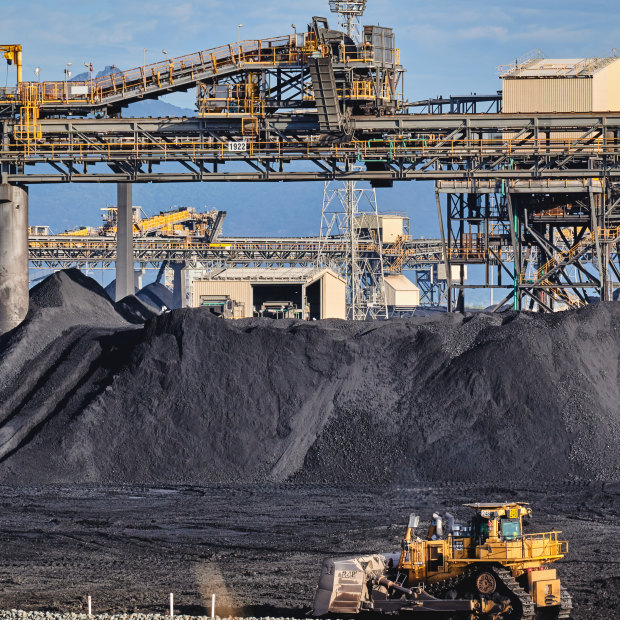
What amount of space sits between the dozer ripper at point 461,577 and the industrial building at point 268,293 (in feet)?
94.3

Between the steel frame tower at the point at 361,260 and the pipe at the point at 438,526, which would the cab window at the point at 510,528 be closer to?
the pipe at the point at 438,526

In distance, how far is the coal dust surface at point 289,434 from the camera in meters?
23.9

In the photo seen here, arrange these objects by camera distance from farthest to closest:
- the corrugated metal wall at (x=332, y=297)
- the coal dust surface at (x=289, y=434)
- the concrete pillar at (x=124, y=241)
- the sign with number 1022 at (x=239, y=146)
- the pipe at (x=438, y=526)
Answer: the concrete pillar at (x=124, y=241) < the corrugated metal wall at (x=332, y=297) < the sign with number 1022 at (x=239, y=146) < the coal dust surface at (x=289, y=434) < the pipe at (x=438, y=526)

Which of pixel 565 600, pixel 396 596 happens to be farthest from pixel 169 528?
pixel 565 600

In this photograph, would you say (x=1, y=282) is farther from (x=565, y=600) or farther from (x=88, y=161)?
(x=565, y=600)

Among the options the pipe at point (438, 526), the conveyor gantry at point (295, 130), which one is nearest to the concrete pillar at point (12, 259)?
the conveyor gantry at point (295, 130)

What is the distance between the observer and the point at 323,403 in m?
31.2

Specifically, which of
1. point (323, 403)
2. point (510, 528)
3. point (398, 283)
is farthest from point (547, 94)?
point (398, 283)

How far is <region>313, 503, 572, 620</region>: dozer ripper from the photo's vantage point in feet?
53.6

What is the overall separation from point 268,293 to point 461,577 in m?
31.7

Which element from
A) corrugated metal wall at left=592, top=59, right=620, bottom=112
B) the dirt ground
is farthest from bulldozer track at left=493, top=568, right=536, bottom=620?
corrugated metal wall at left=592, top=59, right=620, bottom=112

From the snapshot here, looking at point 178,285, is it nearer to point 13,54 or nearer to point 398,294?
point 398,294

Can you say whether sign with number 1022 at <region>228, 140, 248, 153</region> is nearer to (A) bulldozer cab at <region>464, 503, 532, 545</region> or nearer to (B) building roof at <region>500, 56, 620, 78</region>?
(B) building roof at <region>500, 56, 620, 78</region>

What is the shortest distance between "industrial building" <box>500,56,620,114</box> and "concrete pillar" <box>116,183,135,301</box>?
690 inches
